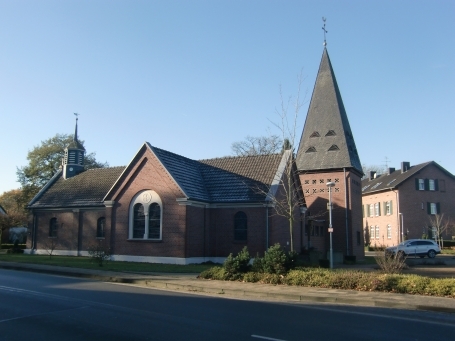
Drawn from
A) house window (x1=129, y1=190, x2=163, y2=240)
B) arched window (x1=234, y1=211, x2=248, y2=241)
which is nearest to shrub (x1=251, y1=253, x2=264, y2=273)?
arched window (x1=234, y1=211, x2=248, y2=241)

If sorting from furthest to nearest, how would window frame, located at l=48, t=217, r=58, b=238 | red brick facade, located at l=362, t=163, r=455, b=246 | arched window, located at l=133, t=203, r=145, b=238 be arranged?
1. red brick facade, located at l=362, t=163, r=455, b=246
2. window frame, located at l=48, t=217, r=58, b=238
3. arched window, located at l=133, t=203, r=145, b=238

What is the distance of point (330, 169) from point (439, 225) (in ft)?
83.0

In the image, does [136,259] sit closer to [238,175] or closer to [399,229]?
[238,175]

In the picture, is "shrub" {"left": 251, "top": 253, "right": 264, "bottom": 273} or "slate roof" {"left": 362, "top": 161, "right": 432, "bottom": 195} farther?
"slate roof" {"left": 362, "top": 161, "right": 432, "bottom": 195}

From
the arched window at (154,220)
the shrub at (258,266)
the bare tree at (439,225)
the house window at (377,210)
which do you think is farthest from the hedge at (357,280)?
the house window at (377,210)

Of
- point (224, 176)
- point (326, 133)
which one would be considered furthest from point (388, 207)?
point (224, 176)

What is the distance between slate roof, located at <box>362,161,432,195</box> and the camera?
59.6 metres

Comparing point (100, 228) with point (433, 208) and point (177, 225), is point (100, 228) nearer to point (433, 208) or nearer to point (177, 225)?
point (177, 225)

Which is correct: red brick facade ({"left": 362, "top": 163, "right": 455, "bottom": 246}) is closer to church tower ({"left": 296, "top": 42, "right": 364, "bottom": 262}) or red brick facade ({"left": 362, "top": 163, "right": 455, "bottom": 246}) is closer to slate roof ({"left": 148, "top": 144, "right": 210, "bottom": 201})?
church tower ({"left": 296, "top": 42, "right": 364, "bottom": 262})

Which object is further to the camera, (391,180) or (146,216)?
(391,180)

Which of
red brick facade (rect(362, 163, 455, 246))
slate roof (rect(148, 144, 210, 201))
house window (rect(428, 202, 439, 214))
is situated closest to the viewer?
slate roof (rect(148, 144, 210, 201))

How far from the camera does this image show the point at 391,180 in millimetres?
63844

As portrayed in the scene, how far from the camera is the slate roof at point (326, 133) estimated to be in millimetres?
41281

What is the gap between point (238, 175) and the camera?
3141 centimetres
